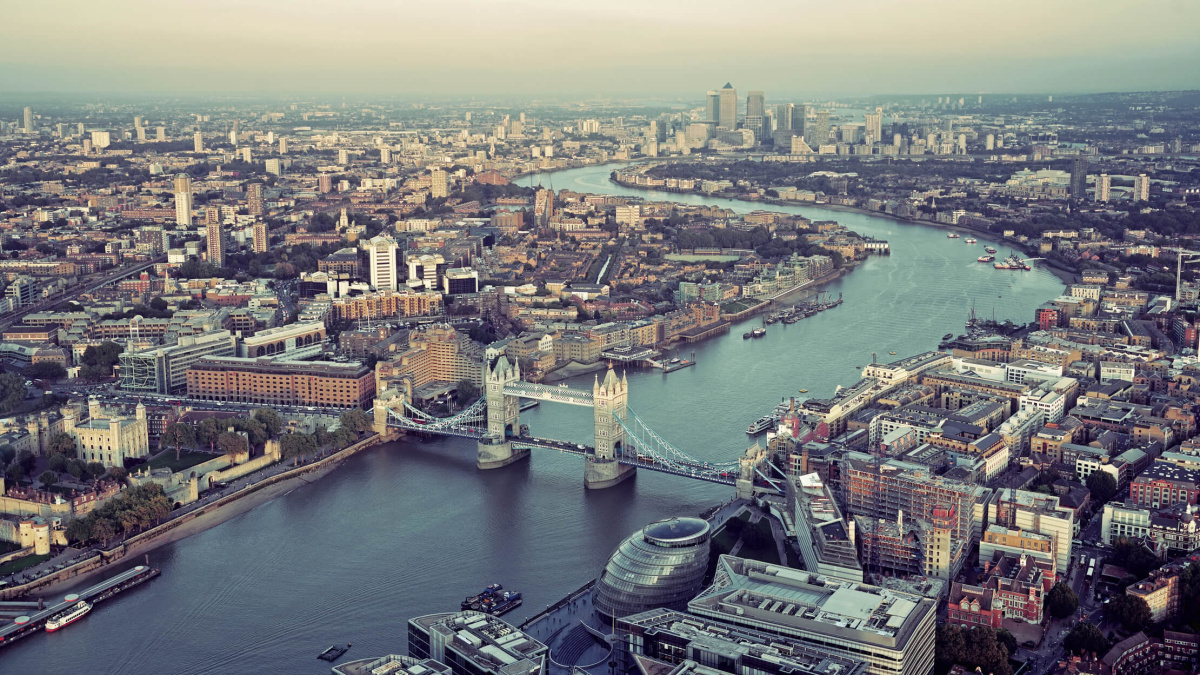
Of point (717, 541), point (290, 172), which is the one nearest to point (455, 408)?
point (717, 541)

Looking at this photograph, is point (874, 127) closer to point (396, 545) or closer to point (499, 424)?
point (499, 424)

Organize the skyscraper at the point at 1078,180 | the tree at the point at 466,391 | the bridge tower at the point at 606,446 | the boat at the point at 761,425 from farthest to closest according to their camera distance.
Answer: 1. the skyscraper at the point at 1078,180
2. the tree at the point at 466,391
3. the boat at the point at 761,425
4. the bridge tower at the point at 606,446

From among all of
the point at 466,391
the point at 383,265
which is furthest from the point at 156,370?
the point at 383,265

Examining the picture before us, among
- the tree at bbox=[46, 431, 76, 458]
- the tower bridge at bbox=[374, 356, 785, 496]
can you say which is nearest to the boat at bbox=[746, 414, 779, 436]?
the tower bridge at bbox=[374, 356, 785, 496]

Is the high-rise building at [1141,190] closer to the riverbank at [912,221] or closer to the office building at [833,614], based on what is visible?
the riverbank at [912,221]

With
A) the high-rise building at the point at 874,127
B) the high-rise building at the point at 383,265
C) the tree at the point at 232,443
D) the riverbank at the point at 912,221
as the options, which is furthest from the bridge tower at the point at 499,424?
the high-rise building at the point at 874,127

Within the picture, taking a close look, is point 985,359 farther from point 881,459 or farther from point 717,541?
point 717,541

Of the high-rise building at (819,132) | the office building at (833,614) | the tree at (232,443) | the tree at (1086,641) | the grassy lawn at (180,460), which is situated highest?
the high-rise building at (819,132)

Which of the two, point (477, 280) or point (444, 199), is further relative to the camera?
point (444, 199)
